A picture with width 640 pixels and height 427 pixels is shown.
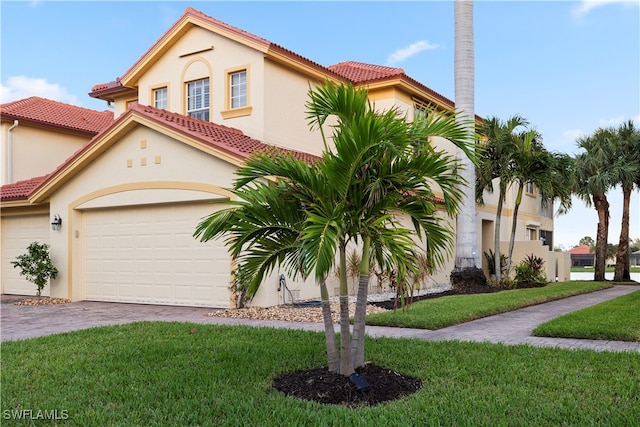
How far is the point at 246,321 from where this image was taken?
1125 centimetres

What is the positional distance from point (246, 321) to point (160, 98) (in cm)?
1000

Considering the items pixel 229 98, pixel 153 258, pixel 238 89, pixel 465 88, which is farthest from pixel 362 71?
Result: pixel 153 258

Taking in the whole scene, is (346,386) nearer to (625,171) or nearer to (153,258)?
(153,258)

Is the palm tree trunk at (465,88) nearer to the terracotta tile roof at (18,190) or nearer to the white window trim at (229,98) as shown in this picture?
the white window trim at (229,98)

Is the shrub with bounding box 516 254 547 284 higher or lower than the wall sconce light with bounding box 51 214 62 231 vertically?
lower

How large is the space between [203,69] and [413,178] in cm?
1277

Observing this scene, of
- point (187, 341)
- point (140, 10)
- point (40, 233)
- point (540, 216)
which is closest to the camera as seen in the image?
point (187, 341)

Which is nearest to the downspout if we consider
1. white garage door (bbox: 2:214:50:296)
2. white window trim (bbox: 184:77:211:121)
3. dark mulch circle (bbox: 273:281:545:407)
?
white garage door (bbox: 2:214:50:296)

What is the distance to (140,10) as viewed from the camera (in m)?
14.1

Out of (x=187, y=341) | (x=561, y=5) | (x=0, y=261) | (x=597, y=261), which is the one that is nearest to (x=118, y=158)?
(x=0, y=261)

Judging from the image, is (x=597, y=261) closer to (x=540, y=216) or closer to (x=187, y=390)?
(x=540, y=216)

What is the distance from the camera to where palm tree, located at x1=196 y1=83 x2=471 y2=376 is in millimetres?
5555

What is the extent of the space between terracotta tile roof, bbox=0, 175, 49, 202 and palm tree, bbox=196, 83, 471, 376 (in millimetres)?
12810

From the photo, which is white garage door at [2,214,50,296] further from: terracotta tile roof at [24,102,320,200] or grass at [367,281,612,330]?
grass at [367,281,612,330]
